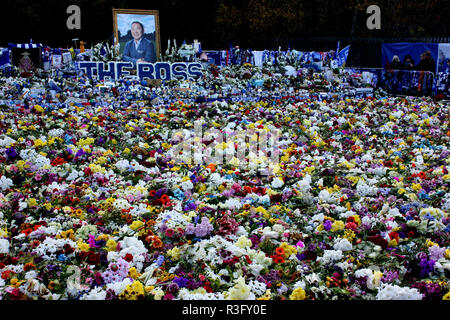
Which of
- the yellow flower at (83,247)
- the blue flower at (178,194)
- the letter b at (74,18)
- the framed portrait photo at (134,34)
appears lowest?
the yellow flower at (83,247)

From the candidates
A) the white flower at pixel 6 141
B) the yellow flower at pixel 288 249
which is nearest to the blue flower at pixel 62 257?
the yellow flower at pixel 288 249

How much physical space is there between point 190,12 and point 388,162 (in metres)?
30.9

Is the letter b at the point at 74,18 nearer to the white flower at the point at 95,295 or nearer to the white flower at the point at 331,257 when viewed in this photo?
the white flower at the point at 95,295

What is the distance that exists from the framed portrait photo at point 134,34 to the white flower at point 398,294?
16.4 m

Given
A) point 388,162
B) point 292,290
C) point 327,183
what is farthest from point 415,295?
point 388,162

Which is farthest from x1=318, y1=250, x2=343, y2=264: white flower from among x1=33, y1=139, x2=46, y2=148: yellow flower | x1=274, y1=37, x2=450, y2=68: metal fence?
x1=274, y1=37, x2=450, y2=68: metal fence

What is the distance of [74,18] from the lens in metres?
32.3

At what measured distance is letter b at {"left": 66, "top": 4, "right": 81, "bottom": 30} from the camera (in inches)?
1241

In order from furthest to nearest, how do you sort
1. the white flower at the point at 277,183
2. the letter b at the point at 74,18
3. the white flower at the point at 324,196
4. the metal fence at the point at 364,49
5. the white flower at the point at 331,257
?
1. the letter b at the point at 74,18
2. the metal fence at the point at 364,49
3. the white flower at the point at 277,183
4. the white flower at the point at 324,196
5. the white flower at the point at 331,257

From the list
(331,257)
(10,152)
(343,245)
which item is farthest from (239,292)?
(10,152)

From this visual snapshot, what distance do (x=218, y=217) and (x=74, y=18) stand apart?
31591mm

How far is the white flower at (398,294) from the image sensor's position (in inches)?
139

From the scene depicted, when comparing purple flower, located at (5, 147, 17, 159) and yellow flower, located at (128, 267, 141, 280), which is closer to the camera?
yellow flower, located at (128, 267, 141, 280)

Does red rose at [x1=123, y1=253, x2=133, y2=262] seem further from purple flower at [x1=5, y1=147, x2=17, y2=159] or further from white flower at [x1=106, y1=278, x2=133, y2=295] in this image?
purple flower at [x1=5, y1=147, x2=17, y2=159]
